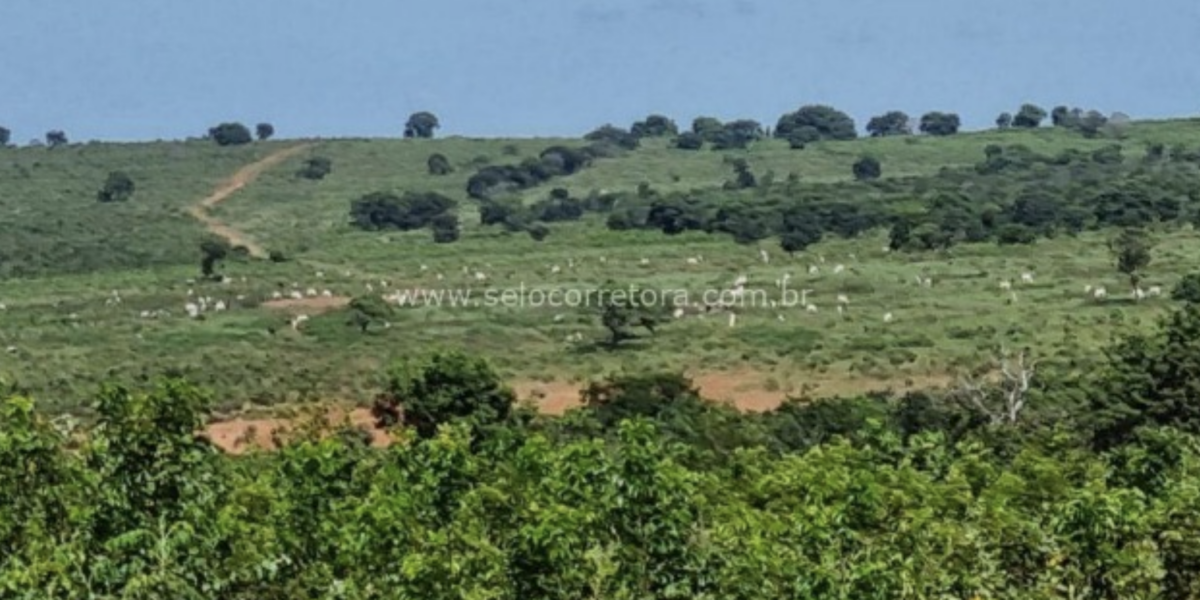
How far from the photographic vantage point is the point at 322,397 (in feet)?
217

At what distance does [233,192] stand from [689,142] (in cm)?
4125

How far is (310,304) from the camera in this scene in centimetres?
8806

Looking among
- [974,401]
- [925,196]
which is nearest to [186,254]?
[925,196]

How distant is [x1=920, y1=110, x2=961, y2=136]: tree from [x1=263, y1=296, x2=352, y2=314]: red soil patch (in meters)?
94.6

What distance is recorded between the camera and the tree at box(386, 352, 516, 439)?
54.4 metres

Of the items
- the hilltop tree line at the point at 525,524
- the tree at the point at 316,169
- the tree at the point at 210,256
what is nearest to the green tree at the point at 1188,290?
the tree at the point at 210,256

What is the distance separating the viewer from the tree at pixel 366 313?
3142 inches

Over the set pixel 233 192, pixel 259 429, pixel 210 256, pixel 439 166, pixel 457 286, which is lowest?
pixel 259 429

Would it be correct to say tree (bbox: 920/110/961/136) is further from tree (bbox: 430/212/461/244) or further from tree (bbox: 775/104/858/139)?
tree (bbox: 430/212/461/244)

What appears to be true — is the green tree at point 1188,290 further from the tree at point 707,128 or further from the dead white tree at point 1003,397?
the tree at point 707,128

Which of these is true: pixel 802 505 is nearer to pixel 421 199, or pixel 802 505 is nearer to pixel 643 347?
pixel 643 347

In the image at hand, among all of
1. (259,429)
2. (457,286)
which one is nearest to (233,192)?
(457,286)

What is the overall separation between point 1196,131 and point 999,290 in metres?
75.3

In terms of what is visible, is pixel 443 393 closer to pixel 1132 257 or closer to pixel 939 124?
pixel 1132 257
